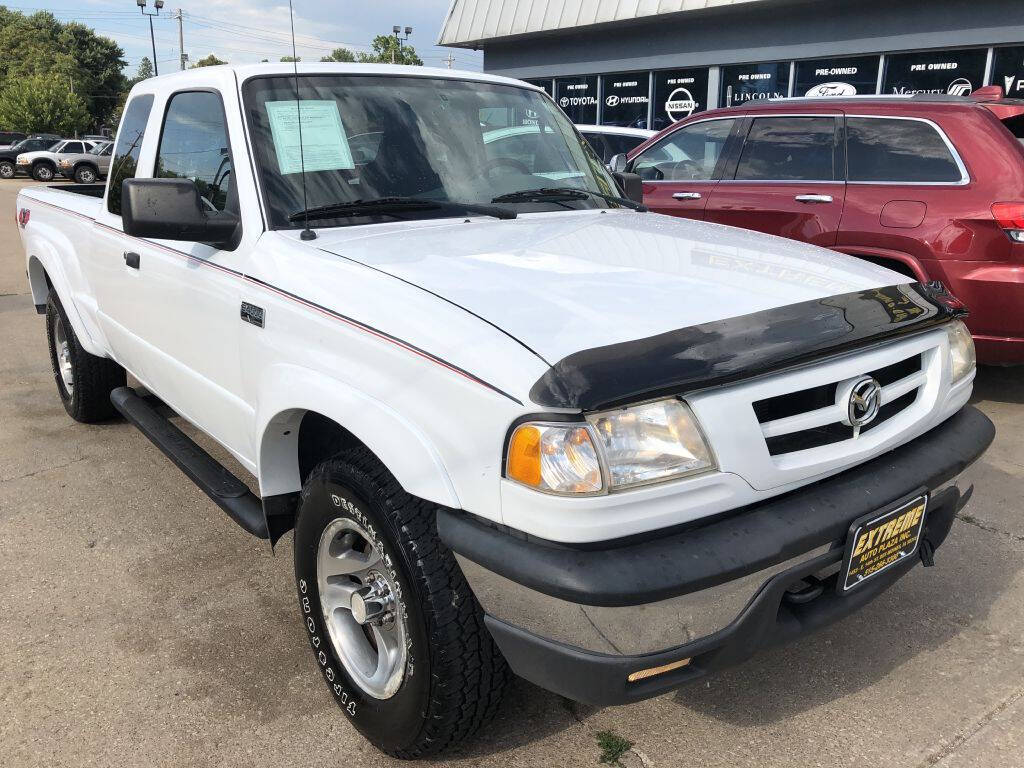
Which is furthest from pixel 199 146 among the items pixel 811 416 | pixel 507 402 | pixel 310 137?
pixel 811 416

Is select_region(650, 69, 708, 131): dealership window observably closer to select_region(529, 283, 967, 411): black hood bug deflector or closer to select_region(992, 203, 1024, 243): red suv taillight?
select_region(992, 203, 1024, 243): red suv taillight

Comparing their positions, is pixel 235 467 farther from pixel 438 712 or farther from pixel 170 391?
pixel 438 712

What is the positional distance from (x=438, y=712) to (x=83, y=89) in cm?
7343

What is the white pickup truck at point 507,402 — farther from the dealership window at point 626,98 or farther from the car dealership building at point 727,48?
the dealership window at point 626,98

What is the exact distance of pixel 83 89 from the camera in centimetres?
6400

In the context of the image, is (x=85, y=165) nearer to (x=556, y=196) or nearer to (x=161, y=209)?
(x=556, y=196)

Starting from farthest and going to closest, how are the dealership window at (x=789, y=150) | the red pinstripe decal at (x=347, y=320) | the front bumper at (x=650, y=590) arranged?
the dealership window at (x=789, y=150) < the red pinstripe decal at (x=347, y=320) < the front bumper at (x=650, y=590)

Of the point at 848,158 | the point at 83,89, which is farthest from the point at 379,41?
the point at 848,158

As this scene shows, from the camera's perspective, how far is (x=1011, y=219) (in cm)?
471

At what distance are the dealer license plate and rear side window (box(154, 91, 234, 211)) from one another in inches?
84.6

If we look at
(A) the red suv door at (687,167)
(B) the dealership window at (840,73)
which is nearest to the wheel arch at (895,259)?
(A) the red suv door at (687,167)

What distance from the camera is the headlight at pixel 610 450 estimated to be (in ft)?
5.67

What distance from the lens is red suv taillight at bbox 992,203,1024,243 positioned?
4691 millimetres

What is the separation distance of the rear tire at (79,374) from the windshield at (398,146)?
2336 millimetres
